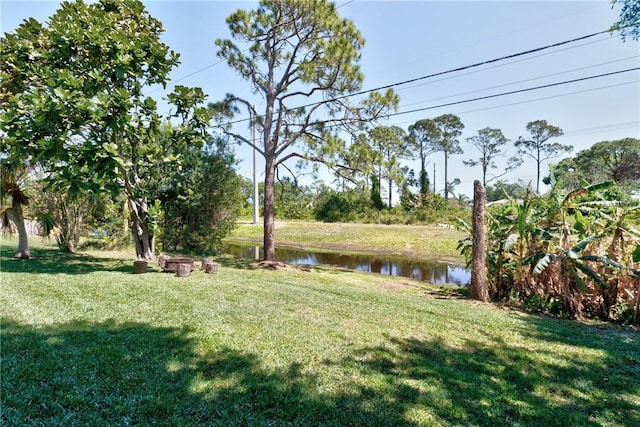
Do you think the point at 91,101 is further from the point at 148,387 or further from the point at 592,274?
the point at 592,274

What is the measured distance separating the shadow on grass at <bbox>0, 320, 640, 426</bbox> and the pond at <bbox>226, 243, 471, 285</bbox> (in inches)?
343

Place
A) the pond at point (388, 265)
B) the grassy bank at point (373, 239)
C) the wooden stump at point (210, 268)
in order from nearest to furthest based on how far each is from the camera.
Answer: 1. the wooden stump at point (210, 268)
2. the pond at point (388, 265)
3. the grassy bank at point (373, 239)

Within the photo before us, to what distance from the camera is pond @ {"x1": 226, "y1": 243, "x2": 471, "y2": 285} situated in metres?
13.2

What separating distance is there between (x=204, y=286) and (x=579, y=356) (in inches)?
236

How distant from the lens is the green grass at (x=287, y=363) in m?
2.65

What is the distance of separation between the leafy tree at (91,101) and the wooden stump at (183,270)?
70.7 inches

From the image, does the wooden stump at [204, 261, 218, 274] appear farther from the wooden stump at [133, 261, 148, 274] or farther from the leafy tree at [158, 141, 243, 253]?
the leafy tree at [158, 141, 243, 253]

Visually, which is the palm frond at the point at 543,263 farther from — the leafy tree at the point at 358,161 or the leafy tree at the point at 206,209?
the leafy tree at the point at 206,209

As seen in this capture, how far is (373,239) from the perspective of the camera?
22.1 metres

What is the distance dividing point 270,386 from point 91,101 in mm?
6306

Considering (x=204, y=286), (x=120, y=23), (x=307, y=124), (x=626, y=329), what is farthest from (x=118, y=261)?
(x=626, y=329)

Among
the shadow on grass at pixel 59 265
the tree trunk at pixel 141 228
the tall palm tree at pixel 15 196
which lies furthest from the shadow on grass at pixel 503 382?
the tall palm tree at pixel 15 196

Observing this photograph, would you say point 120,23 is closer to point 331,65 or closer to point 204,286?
point 331,65

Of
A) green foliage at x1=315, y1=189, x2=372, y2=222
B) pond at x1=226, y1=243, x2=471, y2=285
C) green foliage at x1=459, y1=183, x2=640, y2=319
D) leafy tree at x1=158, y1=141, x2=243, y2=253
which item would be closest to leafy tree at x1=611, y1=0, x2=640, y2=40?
green foliage at x1=459, y1=183, x2=640, y2=319
